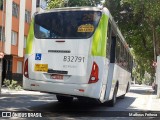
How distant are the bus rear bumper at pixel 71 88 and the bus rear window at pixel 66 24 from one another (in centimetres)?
150

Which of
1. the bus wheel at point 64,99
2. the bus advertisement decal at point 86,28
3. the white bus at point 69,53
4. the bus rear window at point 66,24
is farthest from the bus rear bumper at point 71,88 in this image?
the bus wheel at point 64,99

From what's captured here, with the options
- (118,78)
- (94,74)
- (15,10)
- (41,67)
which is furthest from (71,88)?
(15,10)

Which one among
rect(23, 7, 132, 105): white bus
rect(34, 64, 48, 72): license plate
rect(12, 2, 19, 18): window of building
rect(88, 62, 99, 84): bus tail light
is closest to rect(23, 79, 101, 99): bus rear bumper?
rect(23, 7, 132, 105): white bus

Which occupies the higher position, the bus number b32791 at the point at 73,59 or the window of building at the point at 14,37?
the window of building at the point at 14,37

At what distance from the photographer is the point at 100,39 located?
37.4ft

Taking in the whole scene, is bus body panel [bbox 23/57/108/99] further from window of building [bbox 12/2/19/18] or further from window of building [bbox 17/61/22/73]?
window of building [bbox 17/61/22/73]

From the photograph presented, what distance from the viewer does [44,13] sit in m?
12.2

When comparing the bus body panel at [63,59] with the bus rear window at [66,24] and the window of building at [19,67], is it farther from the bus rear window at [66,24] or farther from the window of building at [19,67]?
the window of building at [19,67]

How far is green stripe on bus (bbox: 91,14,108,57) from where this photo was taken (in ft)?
37.1

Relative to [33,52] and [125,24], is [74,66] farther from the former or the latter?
[125,24]

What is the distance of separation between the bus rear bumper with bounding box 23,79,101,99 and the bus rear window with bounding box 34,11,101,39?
150 cm

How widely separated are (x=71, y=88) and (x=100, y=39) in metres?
1.75

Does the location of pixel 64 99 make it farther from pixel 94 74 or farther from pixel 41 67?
pixel 94 74

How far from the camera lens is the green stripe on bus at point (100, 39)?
1131 centimetres
